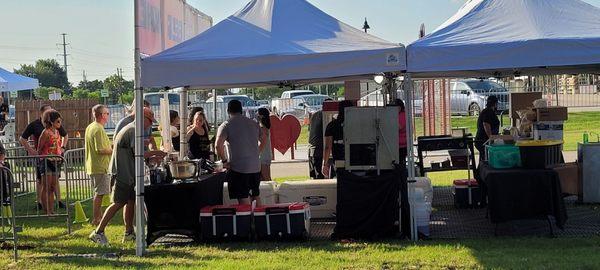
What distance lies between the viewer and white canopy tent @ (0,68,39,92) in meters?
16.9

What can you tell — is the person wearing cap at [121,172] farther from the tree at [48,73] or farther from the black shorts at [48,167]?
the tree at [48,73]

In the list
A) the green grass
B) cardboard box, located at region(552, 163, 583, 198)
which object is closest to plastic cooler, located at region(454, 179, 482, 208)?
cardboard box, located at region(552, 163, 583, 198)

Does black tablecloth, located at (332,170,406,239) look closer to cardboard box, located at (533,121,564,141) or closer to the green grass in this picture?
the green grass

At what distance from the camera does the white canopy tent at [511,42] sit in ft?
25.1

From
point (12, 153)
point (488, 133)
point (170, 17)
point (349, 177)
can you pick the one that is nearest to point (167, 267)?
point (349, 177)

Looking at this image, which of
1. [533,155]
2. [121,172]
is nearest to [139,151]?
[121,172]

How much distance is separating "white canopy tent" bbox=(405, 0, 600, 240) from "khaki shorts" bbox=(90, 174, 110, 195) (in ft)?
12.5

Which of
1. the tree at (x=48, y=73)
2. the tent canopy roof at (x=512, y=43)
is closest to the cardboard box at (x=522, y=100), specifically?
the tent canopy roof at (x=512, y=43)

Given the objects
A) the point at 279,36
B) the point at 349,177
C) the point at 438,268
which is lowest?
the point at 438,268

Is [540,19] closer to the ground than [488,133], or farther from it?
farther from it

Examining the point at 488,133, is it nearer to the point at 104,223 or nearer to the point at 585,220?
the point at 585,220

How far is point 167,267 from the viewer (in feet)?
22.8

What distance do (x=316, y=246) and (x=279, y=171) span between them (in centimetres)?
789

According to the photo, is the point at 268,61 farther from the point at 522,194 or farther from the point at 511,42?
the point at 522,194
